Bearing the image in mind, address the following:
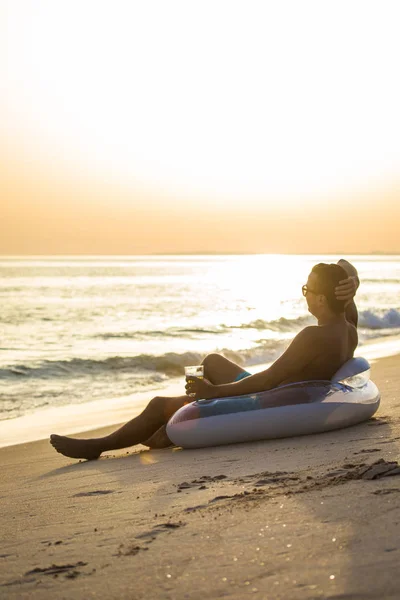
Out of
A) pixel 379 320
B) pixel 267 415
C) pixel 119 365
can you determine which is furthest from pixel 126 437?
pixel 379 320

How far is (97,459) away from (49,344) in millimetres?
16926

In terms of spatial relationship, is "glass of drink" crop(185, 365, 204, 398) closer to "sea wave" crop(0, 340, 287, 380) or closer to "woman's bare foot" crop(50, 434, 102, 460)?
"woman's bare foot" crop(50, 434, 102, 460)

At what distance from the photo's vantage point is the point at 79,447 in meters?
6.38

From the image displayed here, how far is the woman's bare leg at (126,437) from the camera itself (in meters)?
6.37

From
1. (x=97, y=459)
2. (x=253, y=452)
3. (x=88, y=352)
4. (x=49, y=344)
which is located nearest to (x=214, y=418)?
(x=253, y=452)

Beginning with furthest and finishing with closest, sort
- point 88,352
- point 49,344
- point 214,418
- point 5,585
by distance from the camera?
point 49,344 → point 88,352 → point 214,418 → point 5,585

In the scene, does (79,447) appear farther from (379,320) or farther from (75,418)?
(379,320)

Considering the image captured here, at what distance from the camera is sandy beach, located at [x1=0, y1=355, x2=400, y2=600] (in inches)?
120

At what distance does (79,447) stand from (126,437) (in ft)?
1.34

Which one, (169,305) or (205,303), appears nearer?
(169,305)

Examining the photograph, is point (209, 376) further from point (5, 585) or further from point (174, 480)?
point (5, 585)

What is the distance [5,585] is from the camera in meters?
3.35

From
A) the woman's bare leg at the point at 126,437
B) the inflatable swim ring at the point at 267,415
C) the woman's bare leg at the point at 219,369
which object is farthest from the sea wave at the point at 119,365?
the inflatable swim ring at the point at 267,415

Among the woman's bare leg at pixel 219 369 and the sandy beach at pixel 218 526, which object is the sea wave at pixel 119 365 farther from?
the sandy beach at pixel 218 526
